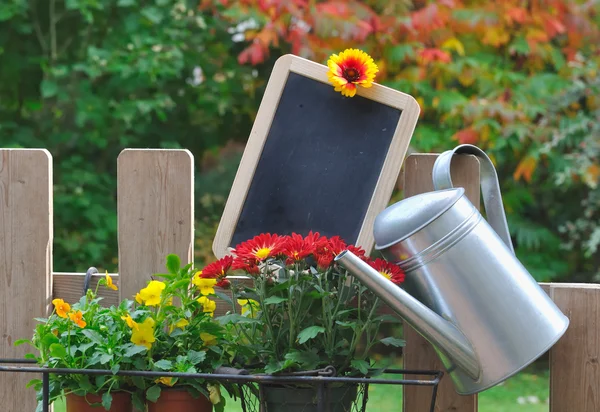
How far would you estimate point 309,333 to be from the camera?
116cm

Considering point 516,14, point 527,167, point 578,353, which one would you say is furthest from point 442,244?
point 527,167

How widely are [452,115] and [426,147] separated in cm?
18

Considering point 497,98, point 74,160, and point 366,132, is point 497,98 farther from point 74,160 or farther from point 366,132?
point 366,132

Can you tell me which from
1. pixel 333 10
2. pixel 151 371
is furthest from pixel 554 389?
pixel 333 10

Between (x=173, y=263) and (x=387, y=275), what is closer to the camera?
(x=387, y=275)

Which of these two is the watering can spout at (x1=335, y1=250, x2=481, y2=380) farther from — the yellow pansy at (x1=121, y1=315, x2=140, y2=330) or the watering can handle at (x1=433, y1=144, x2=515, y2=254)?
the yellow pansy at (x1=121, y1=315, x2=140, y2=330)

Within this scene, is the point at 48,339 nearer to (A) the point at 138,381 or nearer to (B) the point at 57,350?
(B) the point at 57,350

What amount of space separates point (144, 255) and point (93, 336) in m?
0.28

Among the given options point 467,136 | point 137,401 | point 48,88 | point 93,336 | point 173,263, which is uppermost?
point 48,88

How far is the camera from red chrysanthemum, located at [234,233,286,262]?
1.18 m

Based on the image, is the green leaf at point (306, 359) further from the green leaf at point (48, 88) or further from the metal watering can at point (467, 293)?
the green leaf at point (48, 88)

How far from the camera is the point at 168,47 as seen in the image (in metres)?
3.72

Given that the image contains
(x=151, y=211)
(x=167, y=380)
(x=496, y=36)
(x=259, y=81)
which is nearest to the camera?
(x=167, y=380)

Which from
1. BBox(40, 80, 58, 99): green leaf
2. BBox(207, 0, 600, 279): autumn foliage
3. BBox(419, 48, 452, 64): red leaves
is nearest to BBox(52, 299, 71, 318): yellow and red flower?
BBox(207, 0, 600, 279): autumn foliage
